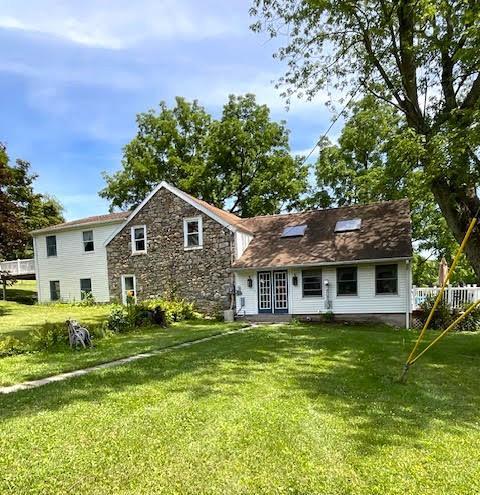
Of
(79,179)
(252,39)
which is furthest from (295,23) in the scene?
(79,179)

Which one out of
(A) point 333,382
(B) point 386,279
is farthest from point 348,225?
(A) point 333,382

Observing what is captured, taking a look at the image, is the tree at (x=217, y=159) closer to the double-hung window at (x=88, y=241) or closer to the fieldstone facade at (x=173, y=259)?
the double-hung window at (x=88, y=241)

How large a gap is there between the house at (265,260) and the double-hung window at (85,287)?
468 millimetres

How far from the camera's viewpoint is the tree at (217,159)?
28203 mm

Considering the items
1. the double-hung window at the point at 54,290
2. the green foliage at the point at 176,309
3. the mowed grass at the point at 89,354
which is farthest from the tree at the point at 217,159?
the mowed grass at the point at 89,354

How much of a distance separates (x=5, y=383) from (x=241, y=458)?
4410 mm

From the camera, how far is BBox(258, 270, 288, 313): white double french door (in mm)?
15648

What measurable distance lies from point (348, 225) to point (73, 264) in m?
15.5

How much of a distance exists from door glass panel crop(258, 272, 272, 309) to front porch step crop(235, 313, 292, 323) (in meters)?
0.42

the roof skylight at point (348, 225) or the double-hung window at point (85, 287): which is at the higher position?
the roof skylight at point (348, 225)

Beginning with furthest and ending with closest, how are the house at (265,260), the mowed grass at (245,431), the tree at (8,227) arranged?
1. the tree at (8,227)
2. the house at (265,260)
3. the mowed grass at (245,431)

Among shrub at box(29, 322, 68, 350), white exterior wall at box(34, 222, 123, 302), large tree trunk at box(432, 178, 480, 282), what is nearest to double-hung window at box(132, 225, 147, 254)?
white exterior wall at box(34, 222, 123, 302)

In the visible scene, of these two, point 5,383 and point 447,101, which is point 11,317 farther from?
point 447,101

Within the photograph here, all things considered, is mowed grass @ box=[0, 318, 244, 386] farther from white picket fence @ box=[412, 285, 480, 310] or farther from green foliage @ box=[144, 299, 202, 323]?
white picket fence @ box=[412, 285, 480, 310]
